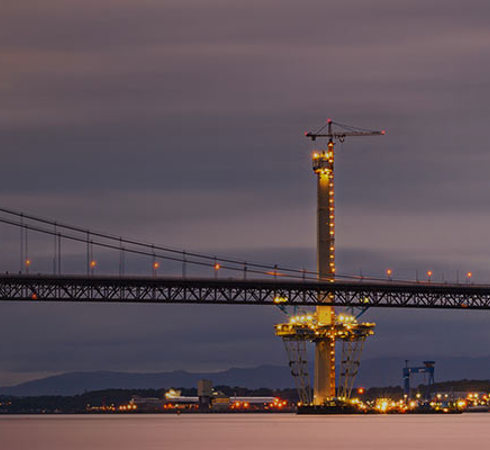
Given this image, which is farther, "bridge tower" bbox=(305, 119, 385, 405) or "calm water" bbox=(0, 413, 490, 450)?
"bridge tower" bbox=(305, 119, 385, 405)

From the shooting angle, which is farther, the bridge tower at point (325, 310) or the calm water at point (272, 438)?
the bridge tower at point (325, 310)

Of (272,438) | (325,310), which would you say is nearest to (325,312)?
(325,310)

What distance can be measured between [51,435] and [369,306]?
41.0 metres

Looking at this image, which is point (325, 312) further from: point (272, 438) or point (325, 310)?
point (272, 438)

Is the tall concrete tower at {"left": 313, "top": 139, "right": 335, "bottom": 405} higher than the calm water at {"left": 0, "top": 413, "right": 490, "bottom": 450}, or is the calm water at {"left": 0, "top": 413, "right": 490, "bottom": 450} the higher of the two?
the tall concrete tower at {"left": 313, "top": 139, "right": 335, "bottom": 405}

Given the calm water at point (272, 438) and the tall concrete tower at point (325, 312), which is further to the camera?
the tall concrete tower at point (325, 312)

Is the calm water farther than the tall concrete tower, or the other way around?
the tall concrete tower

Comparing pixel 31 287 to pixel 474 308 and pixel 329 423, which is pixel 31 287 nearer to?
pixel 329 423

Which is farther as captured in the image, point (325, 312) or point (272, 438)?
point (325, 312)

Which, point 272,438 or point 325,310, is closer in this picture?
point 272,438

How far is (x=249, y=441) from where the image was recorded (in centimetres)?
9850

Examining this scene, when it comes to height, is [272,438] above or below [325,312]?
below

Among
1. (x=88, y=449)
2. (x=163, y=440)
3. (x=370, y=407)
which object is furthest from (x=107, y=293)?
(x=370, y=407)

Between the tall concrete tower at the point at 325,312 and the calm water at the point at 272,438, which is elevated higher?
the tall concrete tower at the point at 325,312
